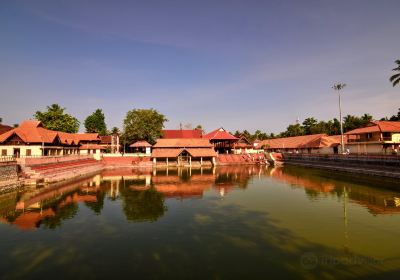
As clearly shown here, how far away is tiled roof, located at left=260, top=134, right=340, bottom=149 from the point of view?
62906 millimetres

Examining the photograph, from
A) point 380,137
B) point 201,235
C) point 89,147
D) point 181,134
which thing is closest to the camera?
point 201,235

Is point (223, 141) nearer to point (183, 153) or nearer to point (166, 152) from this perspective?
point (183, 153)

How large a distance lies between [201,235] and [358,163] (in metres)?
35.2

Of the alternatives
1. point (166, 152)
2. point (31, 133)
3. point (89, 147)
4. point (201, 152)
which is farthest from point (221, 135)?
point (31, 133)

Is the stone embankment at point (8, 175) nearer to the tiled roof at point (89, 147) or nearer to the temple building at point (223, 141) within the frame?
the tiled roof at point (89, 147)

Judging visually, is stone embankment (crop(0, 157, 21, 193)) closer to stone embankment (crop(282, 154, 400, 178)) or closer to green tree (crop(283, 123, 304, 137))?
stone embankment (crop(282, 154, 400, 178))

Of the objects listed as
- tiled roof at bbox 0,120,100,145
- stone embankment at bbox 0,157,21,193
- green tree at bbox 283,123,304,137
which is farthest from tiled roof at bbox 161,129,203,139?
stone embankment at bbox 0,157,21,193

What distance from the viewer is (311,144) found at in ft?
215

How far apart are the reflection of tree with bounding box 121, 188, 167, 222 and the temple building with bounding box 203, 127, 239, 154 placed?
3876 cm

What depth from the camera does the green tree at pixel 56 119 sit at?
6769 cm

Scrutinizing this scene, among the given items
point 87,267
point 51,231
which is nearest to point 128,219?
point 51,231

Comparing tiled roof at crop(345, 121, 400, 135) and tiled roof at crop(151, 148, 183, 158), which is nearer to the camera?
tiled roof at crop(345, 121, 400, 135)

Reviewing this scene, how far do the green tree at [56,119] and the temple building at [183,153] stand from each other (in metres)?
26.7

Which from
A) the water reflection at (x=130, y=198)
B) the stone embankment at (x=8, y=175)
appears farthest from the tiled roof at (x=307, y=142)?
the stone embankment at (x=8, y=175)
